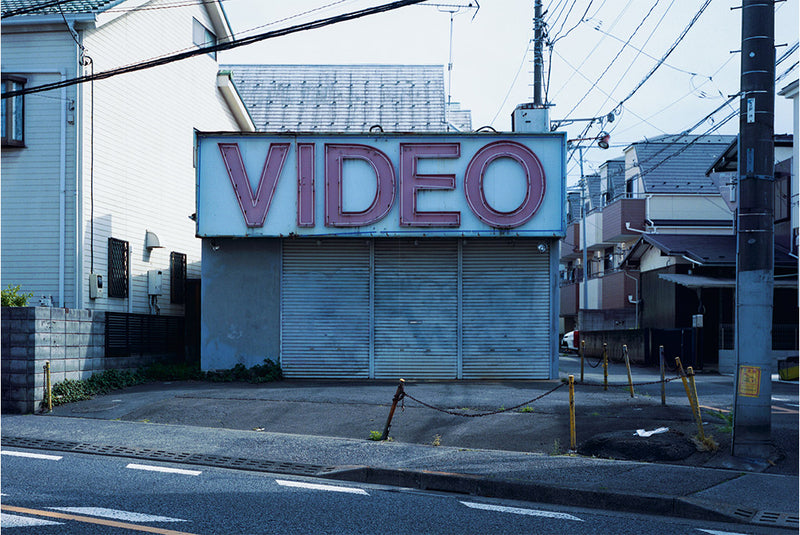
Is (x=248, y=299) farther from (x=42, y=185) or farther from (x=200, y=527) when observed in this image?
(x=200, y=527)

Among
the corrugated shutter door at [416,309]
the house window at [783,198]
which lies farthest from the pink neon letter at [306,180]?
the house window at [783,198]

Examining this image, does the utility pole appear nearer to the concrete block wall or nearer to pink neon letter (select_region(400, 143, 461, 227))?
pink neon letter (select_region(400, 143, 461, 227))

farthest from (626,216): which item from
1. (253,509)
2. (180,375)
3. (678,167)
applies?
(253,509)

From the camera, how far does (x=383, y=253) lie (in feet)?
61.0

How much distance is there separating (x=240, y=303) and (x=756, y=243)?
474 inches

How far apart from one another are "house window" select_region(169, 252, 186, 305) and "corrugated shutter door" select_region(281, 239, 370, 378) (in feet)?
18.2

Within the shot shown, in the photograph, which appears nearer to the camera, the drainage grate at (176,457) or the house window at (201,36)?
the drainage grate at (176,457)

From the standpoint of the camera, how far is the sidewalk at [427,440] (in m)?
8.39

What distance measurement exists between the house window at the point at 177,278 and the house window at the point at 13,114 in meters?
5.74

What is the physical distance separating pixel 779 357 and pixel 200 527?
23.5 meters

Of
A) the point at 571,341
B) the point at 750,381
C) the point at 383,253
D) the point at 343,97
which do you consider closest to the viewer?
the point at 750,381

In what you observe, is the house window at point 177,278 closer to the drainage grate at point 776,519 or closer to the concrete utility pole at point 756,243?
the concrete utility pole at point 756,243

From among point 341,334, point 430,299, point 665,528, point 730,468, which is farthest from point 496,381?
point 665,528

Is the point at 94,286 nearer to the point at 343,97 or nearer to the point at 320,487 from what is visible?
the point at 320,487
